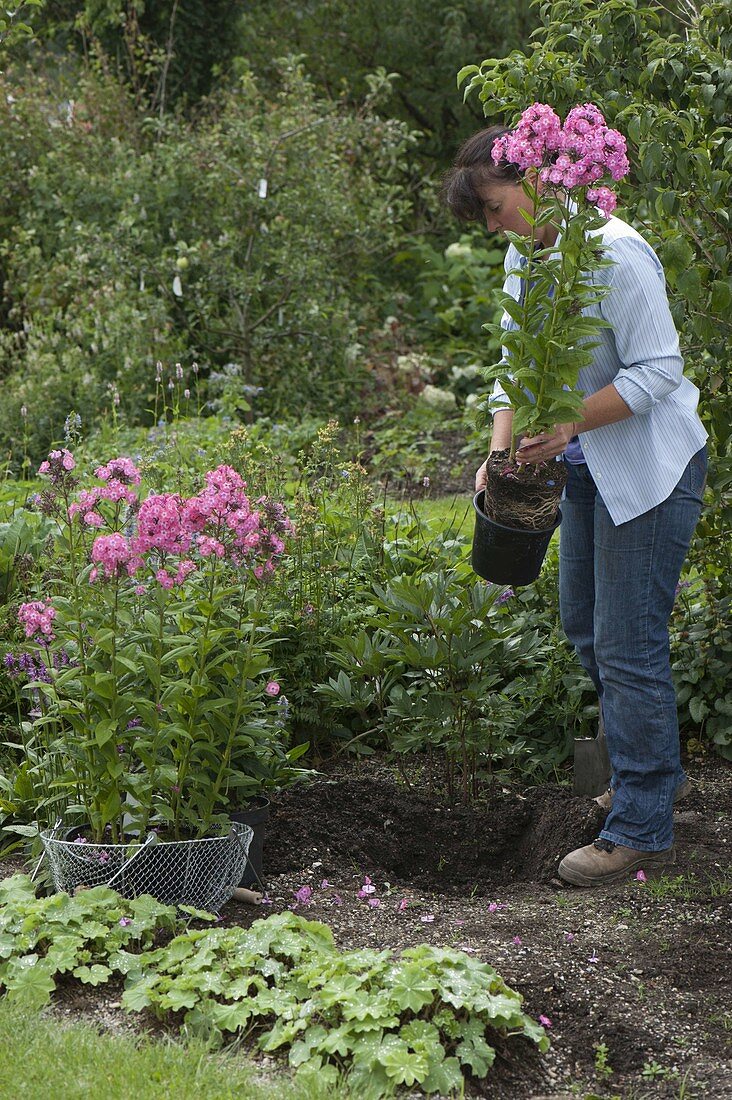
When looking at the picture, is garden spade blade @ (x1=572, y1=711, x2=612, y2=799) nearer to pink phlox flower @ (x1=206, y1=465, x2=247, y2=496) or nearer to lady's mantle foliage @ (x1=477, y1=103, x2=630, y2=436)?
lady's mantle foliage @ (x1=477, y1=103, x2=630, y2=436)

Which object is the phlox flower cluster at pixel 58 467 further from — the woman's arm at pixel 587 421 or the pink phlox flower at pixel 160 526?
the woman's arm at pixel 587 421

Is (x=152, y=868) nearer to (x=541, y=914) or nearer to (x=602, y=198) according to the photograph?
(x=541, y=914)

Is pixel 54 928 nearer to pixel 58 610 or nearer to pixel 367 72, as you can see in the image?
pixel 58 610

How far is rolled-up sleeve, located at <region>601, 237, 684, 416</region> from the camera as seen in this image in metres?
2.98

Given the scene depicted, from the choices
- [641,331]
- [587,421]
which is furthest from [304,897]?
[641,331]

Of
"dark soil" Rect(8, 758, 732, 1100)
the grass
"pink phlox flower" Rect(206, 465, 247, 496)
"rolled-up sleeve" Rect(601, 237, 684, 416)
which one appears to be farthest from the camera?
"rolled-up sleeve" Rect(601, 237, 684, 416)

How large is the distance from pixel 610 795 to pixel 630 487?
1045mm

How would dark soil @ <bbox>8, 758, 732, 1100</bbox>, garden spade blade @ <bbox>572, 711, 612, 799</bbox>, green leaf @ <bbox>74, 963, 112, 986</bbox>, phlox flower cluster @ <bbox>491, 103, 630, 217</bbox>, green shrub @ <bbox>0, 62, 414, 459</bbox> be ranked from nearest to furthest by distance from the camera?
dark soil @ <bbox>8, 758, 732, 1100</bbox> → green leaf @ <bbox>74, 963, 112, 986</bbox> → phlox flower cluster @ <bbox>491, 103, 630, 217</bbox> → garden spade blade @ <bbox>572, 711, 612, 799</bbox> → green shrub @ <bbox>0, 62, 414, 459</bbox>

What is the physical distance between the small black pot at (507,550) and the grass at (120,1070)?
1.37 metres

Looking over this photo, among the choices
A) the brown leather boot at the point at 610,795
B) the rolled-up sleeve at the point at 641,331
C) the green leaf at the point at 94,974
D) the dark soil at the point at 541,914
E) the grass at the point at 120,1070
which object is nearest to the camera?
the grass at the point at 120,1070

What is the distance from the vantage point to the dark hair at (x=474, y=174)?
10.3 feet

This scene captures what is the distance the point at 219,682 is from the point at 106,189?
6.69 m

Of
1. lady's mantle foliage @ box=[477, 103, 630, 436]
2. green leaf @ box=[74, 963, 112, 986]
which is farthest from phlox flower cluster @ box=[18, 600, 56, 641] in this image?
lady's mantle foliage @ box=[477, 103, 630, 436]

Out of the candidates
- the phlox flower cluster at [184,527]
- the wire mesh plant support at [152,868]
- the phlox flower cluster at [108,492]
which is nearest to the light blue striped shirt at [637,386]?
the phlox flower cluster at [184,527]
